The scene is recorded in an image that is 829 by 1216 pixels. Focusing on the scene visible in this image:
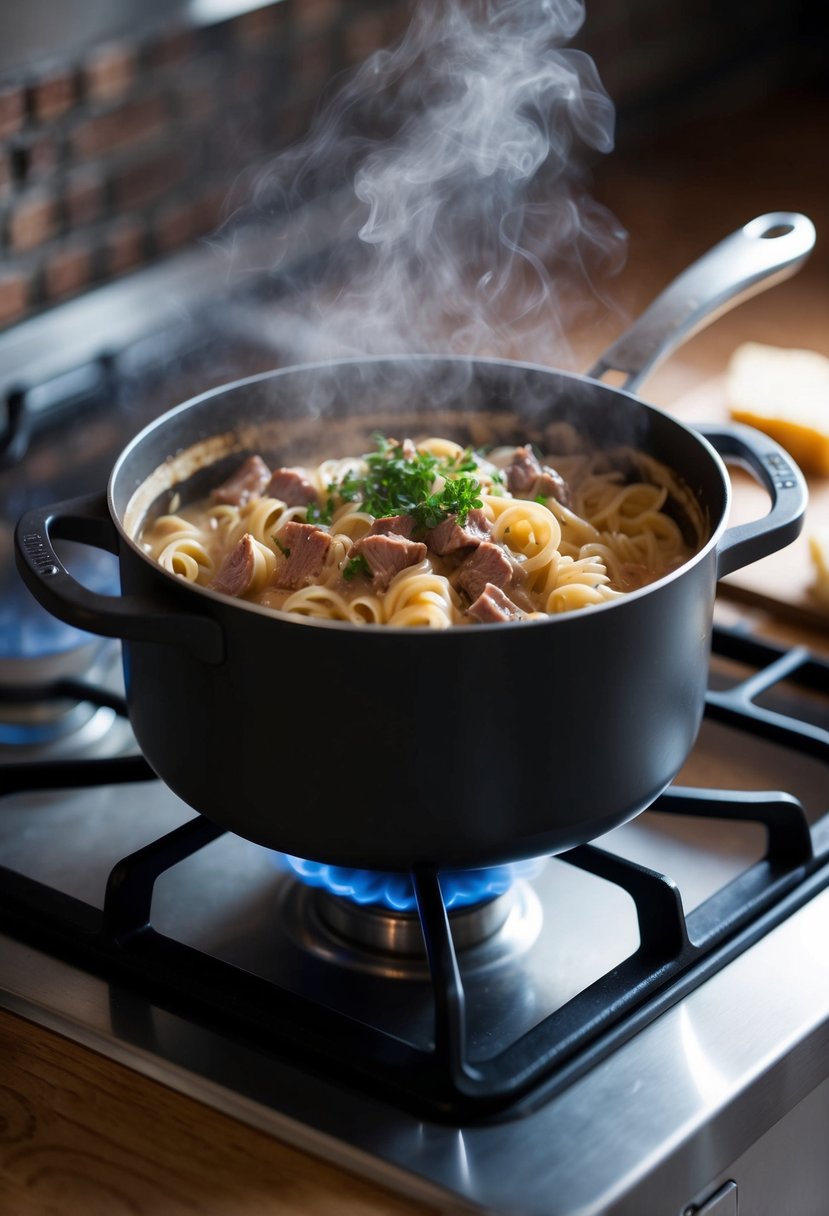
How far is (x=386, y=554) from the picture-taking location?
1.16 meters

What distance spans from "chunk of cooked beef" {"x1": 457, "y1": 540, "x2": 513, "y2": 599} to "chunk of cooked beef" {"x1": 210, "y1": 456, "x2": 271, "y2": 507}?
0.89 feet

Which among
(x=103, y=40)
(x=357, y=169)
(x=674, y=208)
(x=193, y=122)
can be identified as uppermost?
(x=103, y=40)

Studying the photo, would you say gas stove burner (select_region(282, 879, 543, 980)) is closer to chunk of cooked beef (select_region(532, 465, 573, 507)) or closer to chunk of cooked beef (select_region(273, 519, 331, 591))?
chunk of cooked beef (select_region(273, 519, 331, 591))

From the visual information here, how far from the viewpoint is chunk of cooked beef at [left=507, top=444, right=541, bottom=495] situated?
1.34m

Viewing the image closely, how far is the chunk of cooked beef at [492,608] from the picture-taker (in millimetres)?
1118

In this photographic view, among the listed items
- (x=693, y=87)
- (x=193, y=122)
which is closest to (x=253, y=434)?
(x=193, y=122)

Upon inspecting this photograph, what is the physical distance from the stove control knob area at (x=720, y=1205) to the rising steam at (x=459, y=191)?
48.5 inches

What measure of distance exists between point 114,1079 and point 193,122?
1543 mm

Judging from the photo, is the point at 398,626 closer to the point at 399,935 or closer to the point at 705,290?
the point at 399,935

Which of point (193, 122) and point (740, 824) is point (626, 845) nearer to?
point (740, 824)

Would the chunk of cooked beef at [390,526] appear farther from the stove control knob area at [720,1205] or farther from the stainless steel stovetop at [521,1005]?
the stove control knob area at [720,1205]

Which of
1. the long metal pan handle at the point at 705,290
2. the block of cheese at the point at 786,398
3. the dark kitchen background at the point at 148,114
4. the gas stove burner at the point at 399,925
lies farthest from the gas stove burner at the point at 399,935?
the dark kitchen background at the point at 148,114

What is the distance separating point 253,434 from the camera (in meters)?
1.40

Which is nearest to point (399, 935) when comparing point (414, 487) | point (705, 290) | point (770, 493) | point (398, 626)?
point (398, 626)
